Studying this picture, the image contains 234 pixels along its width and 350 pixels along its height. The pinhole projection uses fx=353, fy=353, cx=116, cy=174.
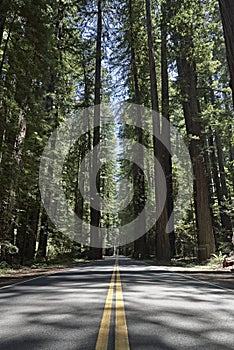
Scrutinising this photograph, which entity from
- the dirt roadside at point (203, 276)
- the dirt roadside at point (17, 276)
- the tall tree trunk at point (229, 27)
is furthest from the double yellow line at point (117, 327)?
the tall tree trunk at point (229, 27)

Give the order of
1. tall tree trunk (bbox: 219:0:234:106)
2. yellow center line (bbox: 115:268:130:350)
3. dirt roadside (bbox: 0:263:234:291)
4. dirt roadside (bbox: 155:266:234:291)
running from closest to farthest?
yellow center line (bbox: 115:268:130:350) → dirt roadside (bbox: 155:266:234:291) → dirt roadside (bbox: 0:263:234:291) → tall tree trunk (bbox: 219:0:234:106)

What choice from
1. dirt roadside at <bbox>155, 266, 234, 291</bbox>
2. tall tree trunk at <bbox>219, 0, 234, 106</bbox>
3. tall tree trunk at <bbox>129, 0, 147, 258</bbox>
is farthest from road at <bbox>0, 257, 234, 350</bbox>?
tall tree trunk at <bbox>129, 0, 147, 258</bbox>

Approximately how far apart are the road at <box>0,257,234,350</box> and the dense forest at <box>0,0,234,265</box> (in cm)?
720

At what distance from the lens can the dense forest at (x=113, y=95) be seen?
13.5 meters

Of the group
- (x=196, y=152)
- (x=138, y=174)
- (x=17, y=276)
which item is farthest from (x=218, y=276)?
(x=138, y=174)

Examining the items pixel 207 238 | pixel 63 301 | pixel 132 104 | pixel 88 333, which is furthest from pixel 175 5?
pixel 88 333

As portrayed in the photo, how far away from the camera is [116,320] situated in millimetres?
4398

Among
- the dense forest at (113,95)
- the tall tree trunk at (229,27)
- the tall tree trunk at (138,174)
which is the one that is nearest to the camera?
the tall tree trunk at (229,27)

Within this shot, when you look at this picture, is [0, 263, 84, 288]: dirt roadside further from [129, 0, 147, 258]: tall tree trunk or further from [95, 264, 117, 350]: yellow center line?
[129, 0, 147, 258]: tall tree trunk

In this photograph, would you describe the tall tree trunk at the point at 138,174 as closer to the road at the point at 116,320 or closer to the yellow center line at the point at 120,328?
the road at the point at 116,320

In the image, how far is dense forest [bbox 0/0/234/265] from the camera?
13461 mm

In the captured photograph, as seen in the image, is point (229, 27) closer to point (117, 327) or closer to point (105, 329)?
point (117, 327)

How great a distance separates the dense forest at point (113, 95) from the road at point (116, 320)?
23.6 ft

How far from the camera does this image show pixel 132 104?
96.5 ft
